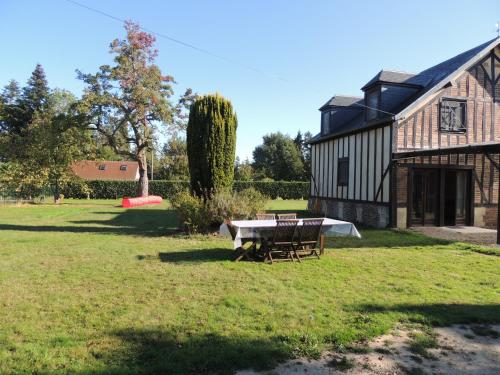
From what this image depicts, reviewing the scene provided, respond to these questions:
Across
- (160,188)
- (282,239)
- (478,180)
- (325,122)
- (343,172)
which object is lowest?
(282,239)

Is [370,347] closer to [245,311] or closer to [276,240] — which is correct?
[245,311]

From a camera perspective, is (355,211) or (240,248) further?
(355,211)

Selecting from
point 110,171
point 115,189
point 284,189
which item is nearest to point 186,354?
point 115,189

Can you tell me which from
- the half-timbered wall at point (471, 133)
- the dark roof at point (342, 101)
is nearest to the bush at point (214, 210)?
the half-timbered wall at point (471, 133)

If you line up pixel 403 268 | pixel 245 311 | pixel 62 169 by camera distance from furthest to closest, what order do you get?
pixel 62 169
pixel 403 268
pixel 245 311

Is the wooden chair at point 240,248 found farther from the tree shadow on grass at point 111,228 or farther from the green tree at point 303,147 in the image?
the green tree at point 303,147

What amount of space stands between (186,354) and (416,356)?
7.61ft

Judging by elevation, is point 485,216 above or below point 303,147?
below

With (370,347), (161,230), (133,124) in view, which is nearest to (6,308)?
(370,347)

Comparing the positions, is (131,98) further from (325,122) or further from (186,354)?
(186,354)

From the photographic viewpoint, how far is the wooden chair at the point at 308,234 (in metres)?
8.30

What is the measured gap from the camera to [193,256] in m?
8.60

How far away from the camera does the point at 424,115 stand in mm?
14602

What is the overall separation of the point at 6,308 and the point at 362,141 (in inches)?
563
